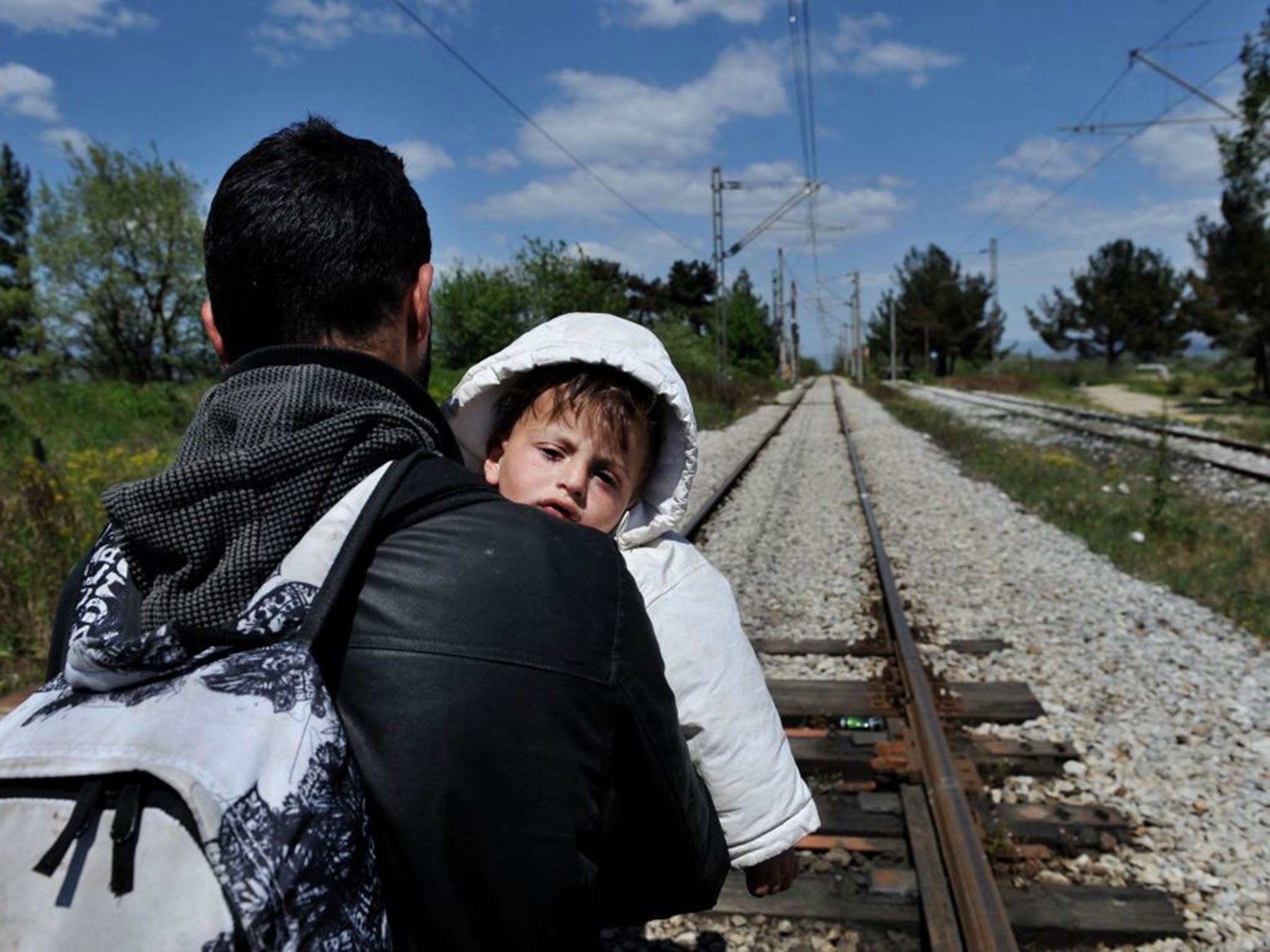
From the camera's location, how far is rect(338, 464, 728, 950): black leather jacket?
1.04m

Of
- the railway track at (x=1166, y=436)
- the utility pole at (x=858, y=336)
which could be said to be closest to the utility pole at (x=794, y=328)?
the utility pole at (x=858, y=336)

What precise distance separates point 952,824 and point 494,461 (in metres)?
2.51

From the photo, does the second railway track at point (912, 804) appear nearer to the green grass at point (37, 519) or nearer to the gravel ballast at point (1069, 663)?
the gravel ballast at point (1069, 663)

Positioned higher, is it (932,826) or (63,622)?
(63,622)

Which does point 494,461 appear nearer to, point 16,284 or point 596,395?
point 596,395

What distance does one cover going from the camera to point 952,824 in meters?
3.64

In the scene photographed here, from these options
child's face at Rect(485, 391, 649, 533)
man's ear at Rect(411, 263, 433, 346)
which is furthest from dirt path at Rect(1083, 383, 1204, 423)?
man's ear at Rect(411, 263, 433, 346)

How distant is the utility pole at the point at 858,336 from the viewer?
257 ft

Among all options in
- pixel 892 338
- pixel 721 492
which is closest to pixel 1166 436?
pixel 721 492

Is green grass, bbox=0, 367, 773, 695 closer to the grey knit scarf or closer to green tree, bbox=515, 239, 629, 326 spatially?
the grey knit scarf

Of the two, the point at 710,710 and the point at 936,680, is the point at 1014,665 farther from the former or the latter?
the point at 710,710

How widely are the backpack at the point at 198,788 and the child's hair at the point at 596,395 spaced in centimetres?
79

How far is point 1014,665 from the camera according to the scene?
5.93 meters

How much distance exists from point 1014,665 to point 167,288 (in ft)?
119
